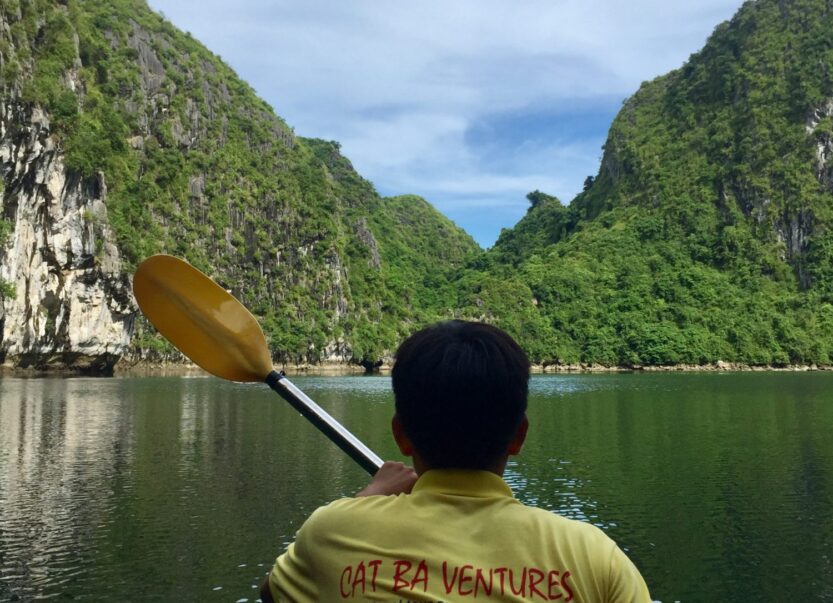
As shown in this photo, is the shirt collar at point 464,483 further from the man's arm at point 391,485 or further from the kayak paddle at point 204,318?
the kayak paddle at point 204,318

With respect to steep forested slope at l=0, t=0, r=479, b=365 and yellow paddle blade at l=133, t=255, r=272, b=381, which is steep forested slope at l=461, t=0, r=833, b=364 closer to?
steep forested slope at l=0, t=0, r=479, b=365

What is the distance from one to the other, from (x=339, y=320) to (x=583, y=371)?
32146 mm

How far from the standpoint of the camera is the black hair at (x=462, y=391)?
1703 mm

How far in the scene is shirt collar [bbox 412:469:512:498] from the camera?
1.65 meters

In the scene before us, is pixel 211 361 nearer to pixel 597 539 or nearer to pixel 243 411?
pixel 597 539

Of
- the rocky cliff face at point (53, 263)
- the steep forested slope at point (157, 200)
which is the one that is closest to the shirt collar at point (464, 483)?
the rocky cliff face at point (53, 263)

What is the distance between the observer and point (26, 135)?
48875 mm

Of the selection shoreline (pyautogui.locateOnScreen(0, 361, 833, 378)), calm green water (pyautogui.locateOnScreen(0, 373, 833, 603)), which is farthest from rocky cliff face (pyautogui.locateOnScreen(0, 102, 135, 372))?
calm green water (pyautogui.locateOnScreen(0, 373, 833, 603))

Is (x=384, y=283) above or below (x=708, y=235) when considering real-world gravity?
below

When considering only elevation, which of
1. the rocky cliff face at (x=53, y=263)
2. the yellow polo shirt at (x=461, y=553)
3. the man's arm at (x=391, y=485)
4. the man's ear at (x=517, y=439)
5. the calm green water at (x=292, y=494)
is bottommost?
the calm green water at (x=292, y=494)

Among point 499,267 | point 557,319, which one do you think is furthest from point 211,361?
point 499,267

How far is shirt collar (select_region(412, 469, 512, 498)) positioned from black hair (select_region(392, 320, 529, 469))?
31mm

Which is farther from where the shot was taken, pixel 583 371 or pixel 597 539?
pixel 583 371

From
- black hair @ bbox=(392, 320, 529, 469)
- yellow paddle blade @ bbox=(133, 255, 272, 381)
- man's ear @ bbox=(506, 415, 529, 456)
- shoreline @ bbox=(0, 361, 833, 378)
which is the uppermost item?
yellow paddle blade @ bbox=(133, 255, 272, 381)
